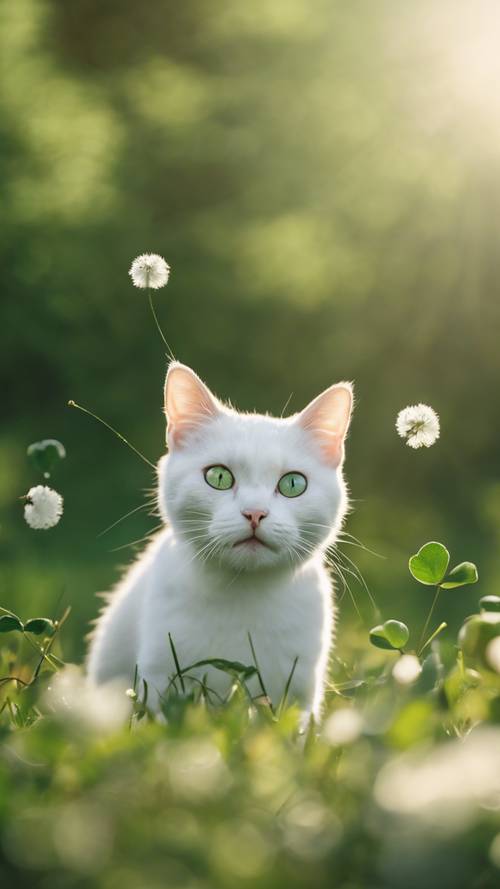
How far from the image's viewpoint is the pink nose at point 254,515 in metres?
1.85

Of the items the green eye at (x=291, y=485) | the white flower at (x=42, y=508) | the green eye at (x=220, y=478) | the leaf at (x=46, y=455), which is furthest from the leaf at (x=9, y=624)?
the green eye at (x=291, y=485)

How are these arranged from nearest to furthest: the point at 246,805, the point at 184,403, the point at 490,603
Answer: the point at 246,805, the point at 490,603, the point at 184,403

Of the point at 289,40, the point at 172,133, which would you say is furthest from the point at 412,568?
the point at 289,40

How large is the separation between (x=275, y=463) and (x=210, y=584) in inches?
11.9

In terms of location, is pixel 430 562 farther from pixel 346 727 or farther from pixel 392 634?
pixel 346 727

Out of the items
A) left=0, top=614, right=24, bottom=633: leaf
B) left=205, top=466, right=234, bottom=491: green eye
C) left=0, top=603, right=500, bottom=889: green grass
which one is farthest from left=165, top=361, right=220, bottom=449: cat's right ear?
left=0, top=603, right=500, bottom=889: green grass

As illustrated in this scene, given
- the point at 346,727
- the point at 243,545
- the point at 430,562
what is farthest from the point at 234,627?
the point at 346,727

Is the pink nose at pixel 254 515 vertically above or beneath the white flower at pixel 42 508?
above

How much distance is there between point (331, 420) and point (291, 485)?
243 mm

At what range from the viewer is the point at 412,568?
5.50 feet

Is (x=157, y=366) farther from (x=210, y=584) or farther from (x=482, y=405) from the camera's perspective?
(x=210, y=584)

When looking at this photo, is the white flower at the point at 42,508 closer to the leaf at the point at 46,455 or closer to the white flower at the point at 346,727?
the leaf at the point at 46,455

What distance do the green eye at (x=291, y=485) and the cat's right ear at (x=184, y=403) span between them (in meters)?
0.27

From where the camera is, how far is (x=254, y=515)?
1.85 metres
